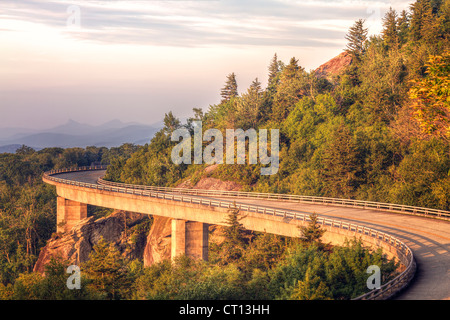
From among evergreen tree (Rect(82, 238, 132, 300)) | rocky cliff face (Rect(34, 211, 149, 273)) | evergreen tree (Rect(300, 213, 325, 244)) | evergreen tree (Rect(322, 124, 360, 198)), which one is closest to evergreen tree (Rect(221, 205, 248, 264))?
evergreen tree (Rect(300, 213, 325, 244))

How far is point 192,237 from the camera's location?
50688 mm

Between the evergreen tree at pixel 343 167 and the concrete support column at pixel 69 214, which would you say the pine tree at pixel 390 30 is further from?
the concrete support column at pixel 69 214

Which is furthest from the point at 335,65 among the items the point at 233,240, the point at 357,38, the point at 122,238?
the point at 233,240

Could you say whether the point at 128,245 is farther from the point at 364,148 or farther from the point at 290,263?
the point at 290,263

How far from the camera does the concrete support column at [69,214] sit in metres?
70.9

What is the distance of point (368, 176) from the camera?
184 feet

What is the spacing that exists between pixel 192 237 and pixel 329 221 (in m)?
18.9

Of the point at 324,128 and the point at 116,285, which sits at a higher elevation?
the point at 324,128

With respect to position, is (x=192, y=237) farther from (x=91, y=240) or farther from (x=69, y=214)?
(x=69, y=214)

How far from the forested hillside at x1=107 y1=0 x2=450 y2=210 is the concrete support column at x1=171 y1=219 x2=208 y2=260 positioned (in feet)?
49.9

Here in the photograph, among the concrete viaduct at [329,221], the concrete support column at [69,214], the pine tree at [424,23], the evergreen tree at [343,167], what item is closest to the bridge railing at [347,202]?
the concrete viaduct at [329,221]

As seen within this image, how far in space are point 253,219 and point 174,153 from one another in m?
46.9

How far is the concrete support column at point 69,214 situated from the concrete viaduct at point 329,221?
19 cm

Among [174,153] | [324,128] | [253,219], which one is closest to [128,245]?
[174,153]
